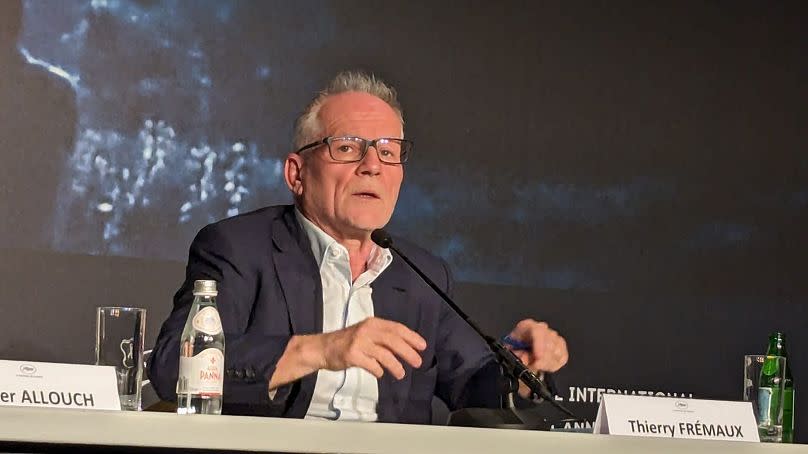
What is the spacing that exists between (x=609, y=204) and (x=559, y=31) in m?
0.59

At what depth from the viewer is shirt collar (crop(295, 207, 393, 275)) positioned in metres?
3.23

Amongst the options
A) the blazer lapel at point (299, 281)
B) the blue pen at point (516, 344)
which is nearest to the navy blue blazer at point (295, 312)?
the blazer lapel at point (299, 281)

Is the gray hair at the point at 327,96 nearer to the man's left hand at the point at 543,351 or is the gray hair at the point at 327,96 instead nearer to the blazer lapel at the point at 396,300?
the blazer lapel at the point at 396,300

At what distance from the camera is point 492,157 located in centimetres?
389

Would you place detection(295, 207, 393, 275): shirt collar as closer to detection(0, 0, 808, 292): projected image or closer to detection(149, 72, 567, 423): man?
detection(149, 72, 567, 423): man

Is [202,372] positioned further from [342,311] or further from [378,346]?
[342,311]

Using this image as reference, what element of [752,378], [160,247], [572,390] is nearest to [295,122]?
[160,247]

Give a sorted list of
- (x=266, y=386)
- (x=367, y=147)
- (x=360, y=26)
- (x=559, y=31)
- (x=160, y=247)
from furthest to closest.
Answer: (x=559, y=31) < (x=360, y=26) < (x=160, y=247) < (x=367, y=147) < (x=266, y=386)

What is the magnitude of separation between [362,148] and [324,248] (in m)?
0.29

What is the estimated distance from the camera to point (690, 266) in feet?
13.2

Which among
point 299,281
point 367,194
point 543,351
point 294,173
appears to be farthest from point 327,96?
point 543,351

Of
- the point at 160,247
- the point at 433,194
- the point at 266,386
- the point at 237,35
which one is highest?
the point at 237,35

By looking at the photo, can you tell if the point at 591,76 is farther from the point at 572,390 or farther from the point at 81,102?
the point at 81,102

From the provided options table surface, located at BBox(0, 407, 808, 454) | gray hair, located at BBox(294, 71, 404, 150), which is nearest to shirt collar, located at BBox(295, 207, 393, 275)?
gray hair, located at BBox(294, 71, 404, 150)
